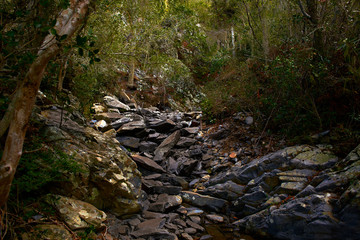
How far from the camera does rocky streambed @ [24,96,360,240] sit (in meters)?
3.35

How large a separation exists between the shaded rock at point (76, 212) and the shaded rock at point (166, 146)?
4047 millimetres

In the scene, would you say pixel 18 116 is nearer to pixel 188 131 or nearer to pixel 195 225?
pixel 195 225

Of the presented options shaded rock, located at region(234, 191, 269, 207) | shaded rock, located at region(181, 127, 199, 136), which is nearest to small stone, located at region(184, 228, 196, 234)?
shaded rock, located at region(234, 191, 269, 207)

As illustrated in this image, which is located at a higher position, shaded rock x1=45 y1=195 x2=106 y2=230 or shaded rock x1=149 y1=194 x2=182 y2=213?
shaded rock x1=45 y1=195 x2=106 y2=230

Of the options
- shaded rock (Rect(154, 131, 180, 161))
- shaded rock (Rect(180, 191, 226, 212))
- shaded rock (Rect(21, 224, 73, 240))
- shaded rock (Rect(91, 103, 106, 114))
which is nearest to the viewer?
shaded rock (Rect(21, 224, 73, 240))

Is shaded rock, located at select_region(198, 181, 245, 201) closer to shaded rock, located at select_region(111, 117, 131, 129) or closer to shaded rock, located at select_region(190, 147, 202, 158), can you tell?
shaded rock, located at select_region(190, 147, 202, 158)

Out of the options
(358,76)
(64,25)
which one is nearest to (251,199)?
(358,76)

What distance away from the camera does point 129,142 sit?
8016 mm

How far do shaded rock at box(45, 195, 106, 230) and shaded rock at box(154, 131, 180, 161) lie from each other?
4047 mm

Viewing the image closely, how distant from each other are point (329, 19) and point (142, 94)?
37.0 ft

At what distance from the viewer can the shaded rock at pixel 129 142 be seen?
25.9ft

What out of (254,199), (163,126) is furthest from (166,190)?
(163,126)

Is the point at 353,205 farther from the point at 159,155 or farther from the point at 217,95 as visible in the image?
the point at 217,95

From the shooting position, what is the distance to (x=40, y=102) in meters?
4.96
